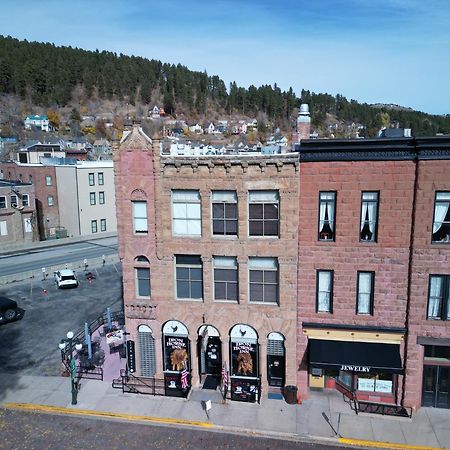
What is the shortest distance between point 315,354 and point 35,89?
186 metres

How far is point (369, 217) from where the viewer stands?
19109 mm

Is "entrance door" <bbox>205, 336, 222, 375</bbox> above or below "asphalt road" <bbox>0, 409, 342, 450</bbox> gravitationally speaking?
above

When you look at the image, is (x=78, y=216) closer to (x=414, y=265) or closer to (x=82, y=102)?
(x=414, y=265)

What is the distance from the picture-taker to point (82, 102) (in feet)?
611

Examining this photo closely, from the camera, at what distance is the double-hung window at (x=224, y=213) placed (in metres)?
20.1

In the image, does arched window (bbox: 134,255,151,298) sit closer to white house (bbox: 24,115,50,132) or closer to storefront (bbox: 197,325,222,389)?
storefront (bbox: 197,325,222,389)

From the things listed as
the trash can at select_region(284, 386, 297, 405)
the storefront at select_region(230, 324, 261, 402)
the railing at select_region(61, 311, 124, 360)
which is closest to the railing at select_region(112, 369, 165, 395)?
the storefront at select_region(230, 324, 261, 402)

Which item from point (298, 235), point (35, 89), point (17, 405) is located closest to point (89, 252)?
point (17, 405)

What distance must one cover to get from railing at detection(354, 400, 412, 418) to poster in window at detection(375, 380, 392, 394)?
2.16ft

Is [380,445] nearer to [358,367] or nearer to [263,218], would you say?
[358,367]

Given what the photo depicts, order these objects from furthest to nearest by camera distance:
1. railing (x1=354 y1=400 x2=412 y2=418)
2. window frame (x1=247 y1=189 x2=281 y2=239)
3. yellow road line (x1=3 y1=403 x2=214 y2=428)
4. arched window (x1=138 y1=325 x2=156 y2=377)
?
arched window (x1=138 y1=325 x2=156 y2=377) < window frame (x1=247 y1=189 x2=281 y2=239) < railing (x1=354 y1=400 x2=412 y2=418) < yellow road line (x1=3 y1=403 x2=214 y2=428)

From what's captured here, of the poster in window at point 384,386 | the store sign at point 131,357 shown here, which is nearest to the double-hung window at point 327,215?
the poster in window at point 384,386

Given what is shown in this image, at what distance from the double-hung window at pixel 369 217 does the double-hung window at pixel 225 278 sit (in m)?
6.16

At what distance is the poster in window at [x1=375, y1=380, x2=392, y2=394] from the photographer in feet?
66.3
